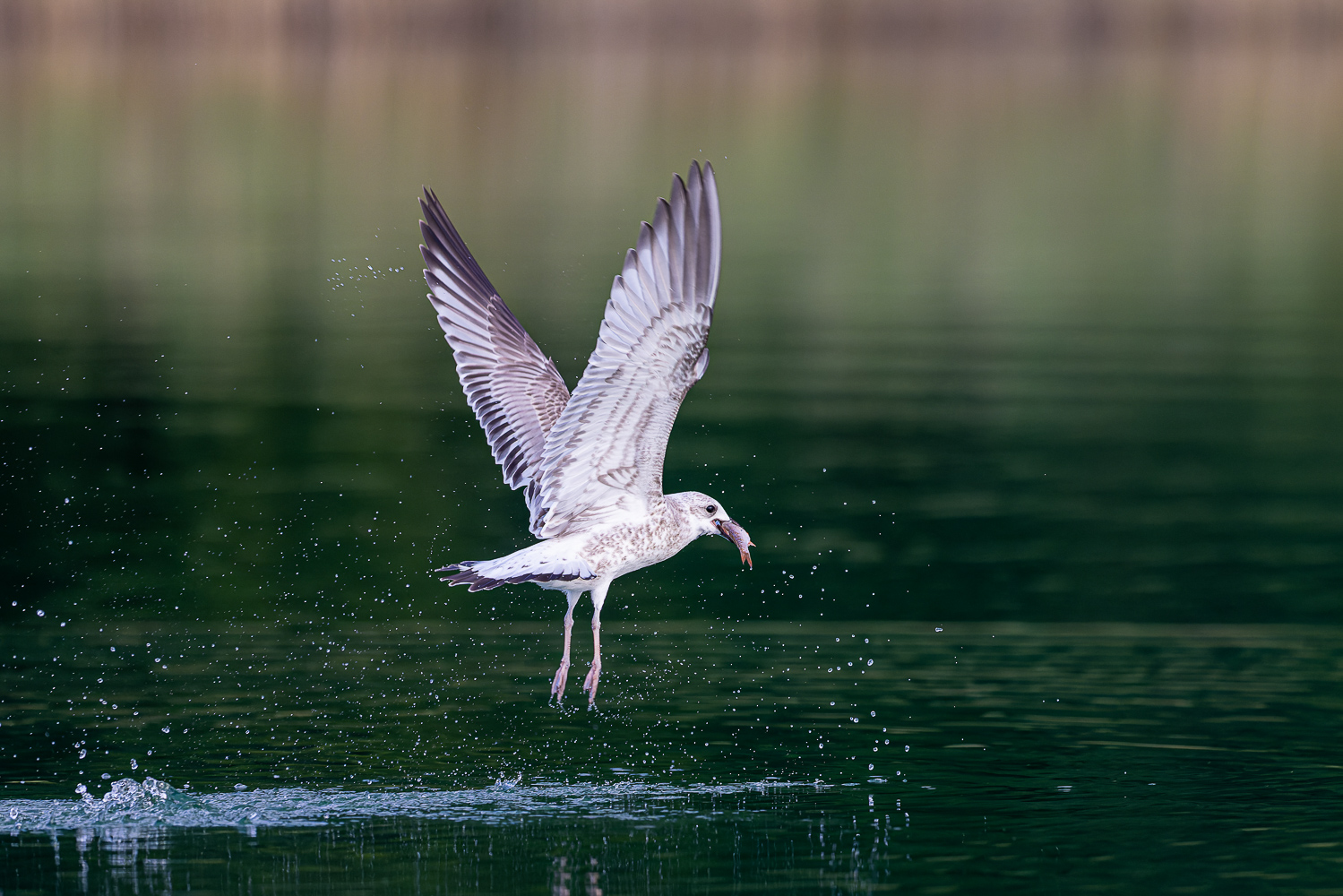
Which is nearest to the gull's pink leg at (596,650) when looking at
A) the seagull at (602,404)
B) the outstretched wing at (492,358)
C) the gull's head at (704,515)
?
the seagull at (602,404)

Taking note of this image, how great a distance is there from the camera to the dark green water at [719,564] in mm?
9844

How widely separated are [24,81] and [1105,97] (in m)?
26.9

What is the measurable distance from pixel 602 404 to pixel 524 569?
0.91 meters

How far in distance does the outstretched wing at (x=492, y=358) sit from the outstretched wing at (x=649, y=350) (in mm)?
1557

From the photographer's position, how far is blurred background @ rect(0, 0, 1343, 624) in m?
15.6

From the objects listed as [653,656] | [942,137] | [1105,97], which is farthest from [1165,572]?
[1105,97]

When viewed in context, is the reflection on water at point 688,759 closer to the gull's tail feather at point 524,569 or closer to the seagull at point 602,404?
the seagull at point 602,404

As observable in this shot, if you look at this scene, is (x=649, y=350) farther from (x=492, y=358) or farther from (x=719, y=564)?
(x=719, y=564)

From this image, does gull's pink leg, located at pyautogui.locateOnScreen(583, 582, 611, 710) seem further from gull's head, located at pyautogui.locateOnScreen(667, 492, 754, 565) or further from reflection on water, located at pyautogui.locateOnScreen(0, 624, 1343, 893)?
gull's head, located at pyautogui.locateOnScreen(667, 492, 754, 565)

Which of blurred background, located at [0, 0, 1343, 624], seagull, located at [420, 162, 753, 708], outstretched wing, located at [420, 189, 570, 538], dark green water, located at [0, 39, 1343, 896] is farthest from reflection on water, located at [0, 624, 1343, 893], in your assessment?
outstretched wing, located at [420, 189, 570, 538]

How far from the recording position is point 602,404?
1020cm

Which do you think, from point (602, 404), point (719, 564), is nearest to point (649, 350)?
point (602, 404)

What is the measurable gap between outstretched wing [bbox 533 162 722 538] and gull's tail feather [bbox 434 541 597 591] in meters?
0.43

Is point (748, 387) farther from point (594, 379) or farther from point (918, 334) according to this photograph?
point (594, 379)
